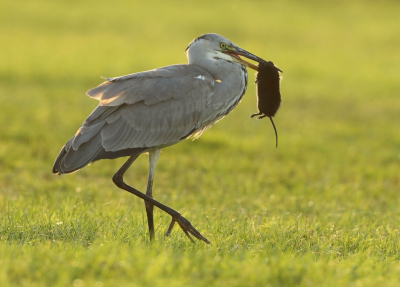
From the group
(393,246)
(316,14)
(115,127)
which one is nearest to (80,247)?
(115,127)

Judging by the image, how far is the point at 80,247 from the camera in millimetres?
3986

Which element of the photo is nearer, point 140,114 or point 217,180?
point 140,114

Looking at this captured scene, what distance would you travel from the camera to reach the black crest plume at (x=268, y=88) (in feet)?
18.5

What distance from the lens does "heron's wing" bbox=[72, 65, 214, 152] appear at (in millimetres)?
5199

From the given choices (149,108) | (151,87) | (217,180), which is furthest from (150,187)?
(217,180)

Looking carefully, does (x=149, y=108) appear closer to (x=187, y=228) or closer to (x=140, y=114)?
(x=140, y=114)

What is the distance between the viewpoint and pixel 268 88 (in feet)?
18.7

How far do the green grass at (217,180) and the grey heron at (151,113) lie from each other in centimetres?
50

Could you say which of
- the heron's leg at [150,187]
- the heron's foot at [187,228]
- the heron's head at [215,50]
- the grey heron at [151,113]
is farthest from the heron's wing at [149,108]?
the heron's foot at [187,228]

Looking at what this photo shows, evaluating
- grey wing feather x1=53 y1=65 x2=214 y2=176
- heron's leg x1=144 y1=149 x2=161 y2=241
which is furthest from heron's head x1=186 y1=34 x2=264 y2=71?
heron's leg x1=144 y1=149 x2=161 y2=241

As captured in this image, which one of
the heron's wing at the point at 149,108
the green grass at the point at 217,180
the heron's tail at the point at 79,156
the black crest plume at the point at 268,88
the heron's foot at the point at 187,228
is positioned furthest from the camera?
the black crest plume at the point at 268,88

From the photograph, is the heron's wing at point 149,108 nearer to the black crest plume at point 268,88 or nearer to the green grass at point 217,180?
the black crest plume at point 268,88

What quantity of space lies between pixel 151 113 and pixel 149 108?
0.16ft

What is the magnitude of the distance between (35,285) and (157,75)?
2508mm
